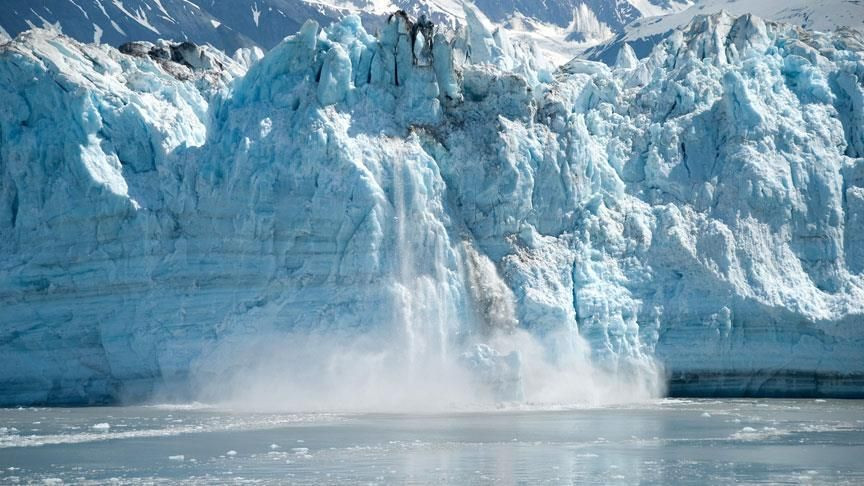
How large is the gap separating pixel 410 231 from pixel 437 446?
871 cm

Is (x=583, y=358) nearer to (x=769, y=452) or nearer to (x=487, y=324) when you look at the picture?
(x=487, y=324)

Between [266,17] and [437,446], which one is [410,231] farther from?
[266,17]

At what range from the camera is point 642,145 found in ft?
107

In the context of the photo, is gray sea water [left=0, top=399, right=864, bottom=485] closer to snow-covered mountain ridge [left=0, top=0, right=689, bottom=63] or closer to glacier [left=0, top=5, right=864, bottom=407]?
glacier [left=0, top=5, right=864, bottom=407]

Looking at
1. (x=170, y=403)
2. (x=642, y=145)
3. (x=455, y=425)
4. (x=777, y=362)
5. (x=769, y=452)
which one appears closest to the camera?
(x=769, y=452)

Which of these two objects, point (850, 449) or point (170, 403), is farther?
point (170, 403)

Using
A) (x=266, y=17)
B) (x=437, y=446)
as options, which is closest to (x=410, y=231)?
(x=437, y=446)

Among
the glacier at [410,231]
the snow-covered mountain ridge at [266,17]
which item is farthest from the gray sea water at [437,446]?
the snow-covered mountain ridge at [266,17]

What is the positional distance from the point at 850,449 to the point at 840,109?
1449cm

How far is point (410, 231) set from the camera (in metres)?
28.8

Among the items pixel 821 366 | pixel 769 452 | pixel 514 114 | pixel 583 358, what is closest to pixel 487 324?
pixel 583 358

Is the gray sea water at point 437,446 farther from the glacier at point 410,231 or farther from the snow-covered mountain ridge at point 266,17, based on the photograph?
the snow-covered mountain ridge at point 266,17

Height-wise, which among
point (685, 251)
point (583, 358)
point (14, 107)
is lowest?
point (583, 358)

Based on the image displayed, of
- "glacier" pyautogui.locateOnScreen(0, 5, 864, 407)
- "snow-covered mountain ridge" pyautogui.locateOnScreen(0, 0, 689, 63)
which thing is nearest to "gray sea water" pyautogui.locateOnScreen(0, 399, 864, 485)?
"glacier" pyautogui.locateOnScreen(0, 5, 864, 407)
